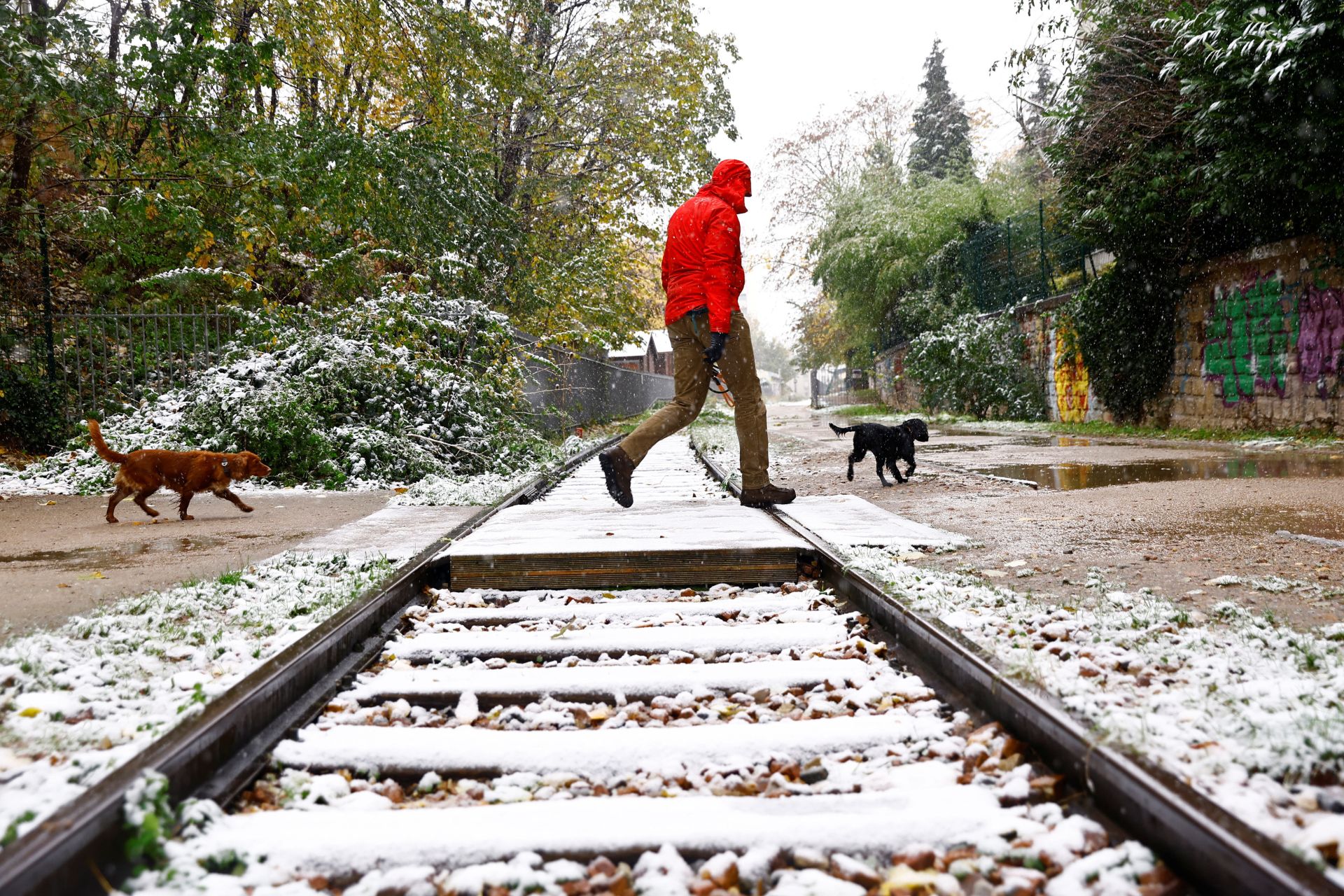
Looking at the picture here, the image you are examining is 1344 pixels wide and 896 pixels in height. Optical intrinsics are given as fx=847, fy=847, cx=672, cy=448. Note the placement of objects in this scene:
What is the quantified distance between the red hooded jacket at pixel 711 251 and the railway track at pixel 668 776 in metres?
2.59

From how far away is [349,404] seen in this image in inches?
356

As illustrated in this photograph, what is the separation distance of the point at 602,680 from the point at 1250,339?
10.9 meters

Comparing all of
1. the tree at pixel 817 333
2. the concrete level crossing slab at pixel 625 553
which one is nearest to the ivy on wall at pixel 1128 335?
the concrete level crossing slab at pixel 625 553

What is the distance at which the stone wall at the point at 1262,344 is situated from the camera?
29.9ft

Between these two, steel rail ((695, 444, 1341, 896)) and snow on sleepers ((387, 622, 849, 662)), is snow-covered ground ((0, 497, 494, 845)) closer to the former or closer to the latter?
snow on sleepers ((387, 622, 849, 662))

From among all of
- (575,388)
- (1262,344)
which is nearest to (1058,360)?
(1262,344)

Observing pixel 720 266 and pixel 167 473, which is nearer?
pixel 720 266

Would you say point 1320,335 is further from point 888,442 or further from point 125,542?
point 125,542

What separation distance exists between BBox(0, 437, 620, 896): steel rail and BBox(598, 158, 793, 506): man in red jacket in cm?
241

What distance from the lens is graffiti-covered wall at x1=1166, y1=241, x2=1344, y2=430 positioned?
912 cm

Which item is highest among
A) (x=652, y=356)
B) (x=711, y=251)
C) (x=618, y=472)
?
(x=652, y=356)

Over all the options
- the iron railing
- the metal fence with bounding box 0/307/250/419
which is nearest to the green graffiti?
the iron railing

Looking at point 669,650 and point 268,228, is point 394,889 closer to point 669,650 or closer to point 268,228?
point 669,650

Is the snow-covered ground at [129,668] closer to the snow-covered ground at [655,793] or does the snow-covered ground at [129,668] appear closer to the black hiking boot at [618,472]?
the snow-covered ground at [655,793]
